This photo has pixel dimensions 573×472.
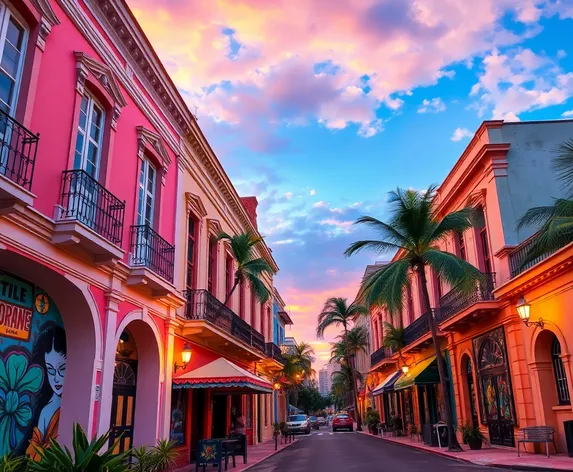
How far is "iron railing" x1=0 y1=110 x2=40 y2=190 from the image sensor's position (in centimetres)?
733

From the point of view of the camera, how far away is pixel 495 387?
17406mm

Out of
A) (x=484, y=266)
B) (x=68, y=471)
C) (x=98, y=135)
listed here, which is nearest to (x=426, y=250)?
(x=484, y=266)

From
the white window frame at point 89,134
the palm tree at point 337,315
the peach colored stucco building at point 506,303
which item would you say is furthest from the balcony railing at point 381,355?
the white window frame at point 89,134

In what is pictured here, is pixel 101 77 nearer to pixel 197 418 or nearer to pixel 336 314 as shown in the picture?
pixel 197 418

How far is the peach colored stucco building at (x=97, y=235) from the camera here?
820 cm

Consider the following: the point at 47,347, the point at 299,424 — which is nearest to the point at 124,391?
the point at 47,347

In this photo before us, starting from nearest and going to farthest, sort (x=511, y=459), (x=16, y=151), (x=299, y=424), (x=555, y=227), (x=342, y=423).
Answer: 1. (x=16, y=151)
2. (x=555, y=227)
3. (x=511, y=459)
4. (x=299, y=424)
5. (x=342, y=423)

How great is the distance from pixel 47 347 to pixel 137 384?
4143 millimetres

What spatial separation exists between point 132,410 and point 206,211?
7.74 m

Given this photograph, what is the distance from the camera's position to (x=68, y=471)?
4746 mm

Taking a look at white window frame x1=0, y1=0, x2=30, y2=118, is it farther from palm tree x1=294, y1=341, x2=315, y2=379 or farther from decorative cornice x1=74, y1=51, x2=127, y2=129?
palm tree x1=294, y1=341, x2=315, y2=379

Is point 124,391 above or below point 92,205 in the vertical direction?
below

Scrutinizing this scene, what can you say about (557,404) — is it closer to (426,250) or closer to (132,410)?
(426,250)

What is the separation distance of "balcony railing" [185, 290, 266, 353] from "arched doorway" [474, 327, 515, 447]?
904 cm
